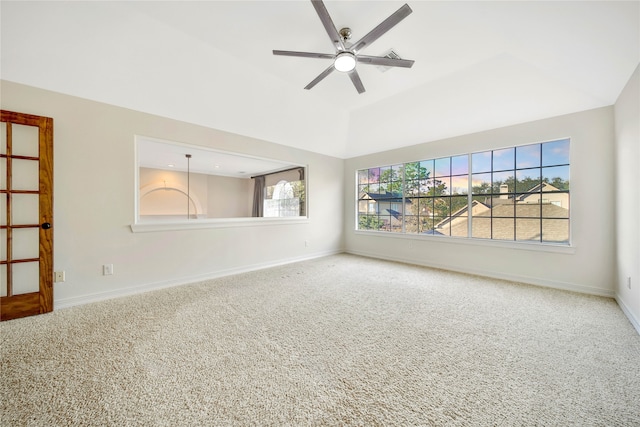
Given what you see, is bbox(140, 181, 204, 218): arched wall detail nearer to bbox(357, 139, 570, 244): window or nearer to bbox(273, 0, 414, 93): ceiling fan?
bbox(357, 139, 570, 244): window

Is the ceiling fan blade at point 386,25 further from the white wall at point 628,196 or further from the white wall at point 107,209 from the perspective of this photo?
the white wall at point 107,209

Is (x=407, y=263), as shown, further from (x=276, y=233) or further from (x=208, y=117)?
(x=208, y=117)

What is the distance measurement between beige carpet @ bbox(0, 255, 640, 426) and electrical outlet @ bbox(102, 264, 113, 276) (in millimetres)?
347

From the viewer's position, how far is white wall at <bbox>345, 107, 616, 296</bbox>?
9.68 feet

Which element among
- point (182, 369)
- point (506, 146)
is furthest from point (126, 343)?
point (506, 146)

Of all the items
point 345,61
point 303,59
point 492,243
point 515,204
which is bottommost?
point 492,243

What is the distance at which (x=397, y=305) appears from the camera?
2709mm

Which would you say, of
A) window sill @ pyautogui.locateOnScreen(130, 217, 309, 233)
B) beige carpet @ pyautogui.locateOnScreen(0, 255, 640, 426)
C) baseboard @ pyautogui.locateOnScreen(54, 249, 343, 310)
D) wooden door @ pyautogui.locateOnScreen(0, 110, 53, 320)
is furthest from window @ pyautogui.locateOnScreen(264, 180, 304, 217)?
wooden door @ pyautogui.locateOnScreen(0, 110, 53, 320)

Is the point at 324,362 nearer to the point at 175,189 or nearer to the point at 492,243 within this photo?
the point at 492,243

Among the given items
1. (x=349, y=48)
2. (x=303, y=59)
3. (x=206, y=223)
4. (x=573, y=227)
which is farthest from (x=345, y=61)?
(x=573, y=227)

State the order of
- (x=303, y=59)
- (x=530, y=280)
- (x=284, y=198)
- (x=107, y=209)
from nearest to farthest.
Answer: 1. (x=107, y=209)
2. (x=303, y=59)
3. (x=530, y=280)
4. (x=284, y=198)

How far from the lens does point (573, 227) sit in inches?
124

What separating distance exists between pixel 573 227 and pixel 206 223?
204 inches

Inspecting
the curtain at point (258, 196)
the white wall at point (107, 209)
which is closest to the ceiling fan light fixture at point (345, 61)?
the white wall at point (107, 209)
